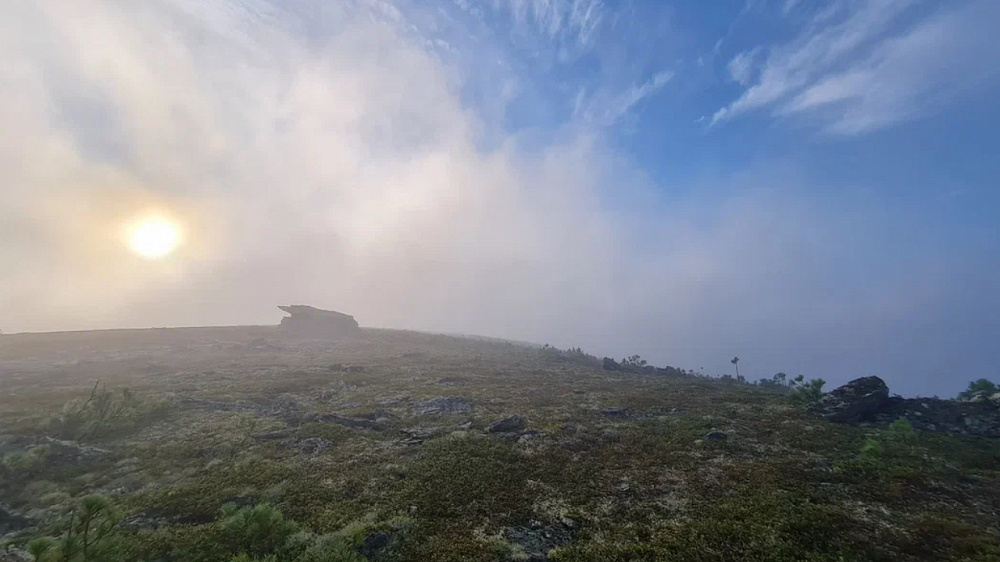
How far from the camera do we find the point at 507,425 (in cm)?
3356

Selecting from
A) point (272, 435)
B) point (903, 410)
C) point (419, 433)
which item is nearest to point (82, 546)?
point (272, 435)

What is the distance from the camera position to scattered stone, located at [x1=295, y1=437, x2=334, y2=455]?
28641 millimetres

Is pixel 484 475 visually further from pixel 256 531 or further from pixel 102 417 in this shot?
pixel 102 417

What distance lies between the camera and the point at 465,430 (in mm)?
33250

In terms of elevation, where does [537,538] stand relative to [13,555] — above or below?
above

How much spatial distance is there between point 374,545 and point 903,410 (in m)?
47.7

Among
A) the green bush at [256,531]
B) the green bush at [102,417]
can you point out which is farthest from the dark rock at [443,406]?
the green bush at [102,417]

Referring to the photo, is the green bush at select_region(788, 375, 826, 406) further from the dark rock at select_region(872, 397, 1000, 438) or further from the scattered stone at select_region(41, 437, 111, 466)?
the scattered stone at select_region(41, 437, 111, 466)

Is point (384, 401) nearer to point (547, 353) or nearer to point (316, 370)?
point (316, 370)

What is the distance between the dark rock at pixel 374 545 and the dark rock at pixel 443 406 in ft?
70.0

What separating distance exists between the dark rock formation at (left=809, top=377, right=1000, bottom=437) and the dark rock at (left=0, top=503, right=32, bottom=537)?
55437mm

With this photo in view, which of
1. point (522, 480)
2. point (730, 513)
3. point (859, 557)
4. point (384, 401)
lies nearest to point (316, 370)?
point (384, 401)

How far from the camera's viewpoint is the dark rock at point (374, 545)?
16.0 meters

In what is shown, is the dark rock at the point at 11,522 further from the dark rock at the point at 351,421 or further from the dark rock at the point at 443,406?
the dark rock at the point at 443,406
